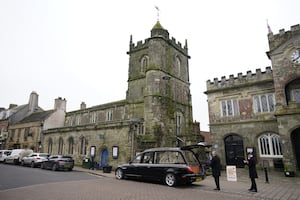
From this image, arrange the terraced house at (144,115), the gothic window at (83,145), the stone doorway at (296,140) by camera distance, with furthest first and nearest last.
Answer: the gothic window at (83,145)
the terraced house at (144,115)
the stone doorway at (296,140)

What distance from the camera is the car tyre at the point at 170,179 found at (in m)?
10.1

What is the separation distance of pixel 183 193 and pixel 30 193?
646 centimetres

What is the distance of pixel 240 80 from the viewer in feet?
66.0

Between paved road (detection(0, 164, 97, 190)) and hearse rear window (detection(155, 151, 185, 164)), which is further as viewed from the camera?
paved road (detection(0, 164, 97, 190))

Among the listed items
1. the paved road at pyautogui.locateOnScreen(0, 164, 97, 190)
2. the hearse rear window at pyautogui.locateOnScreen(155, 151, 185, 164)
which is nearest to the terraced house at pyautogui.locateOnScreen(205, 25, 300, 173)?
the hearse rear window at pyautogui.locateOnScreen(155, 151, 185, 164)

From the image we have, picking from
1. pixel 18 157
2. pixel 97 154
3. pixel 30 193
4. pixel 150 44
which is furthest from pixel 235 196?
pixel 18 157

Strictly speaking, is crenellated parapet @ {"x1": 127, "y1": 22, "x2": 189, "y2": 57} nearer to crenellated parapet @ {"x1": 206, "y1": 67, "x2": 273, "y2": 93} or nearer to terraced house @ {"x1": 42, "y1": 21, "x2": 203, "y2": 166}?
terraced house @ {"x1": 42, "y1": 21, "x2": 203, "y2": 166}

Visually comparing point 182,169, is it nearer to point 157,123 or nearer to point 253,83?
point 157,123

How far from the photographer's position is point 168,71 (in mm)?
25453

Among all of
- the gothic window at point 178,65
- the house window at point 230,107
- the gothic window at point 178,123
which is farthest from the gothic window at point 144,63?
the house window at point 230,107

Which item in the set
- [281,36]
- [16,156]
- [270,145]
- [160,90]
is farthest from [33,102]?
[281,36]

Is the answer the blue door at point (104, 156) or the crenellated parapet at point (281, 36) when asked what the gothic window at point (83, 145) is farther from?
the crenellated parapet at point (281, 36)

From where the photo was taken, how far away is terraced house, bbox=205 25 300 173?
15359mm

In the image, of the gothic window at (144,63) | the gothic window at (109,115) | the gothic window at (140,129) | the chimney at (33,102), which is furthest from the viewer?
the chimney at (33,102)
